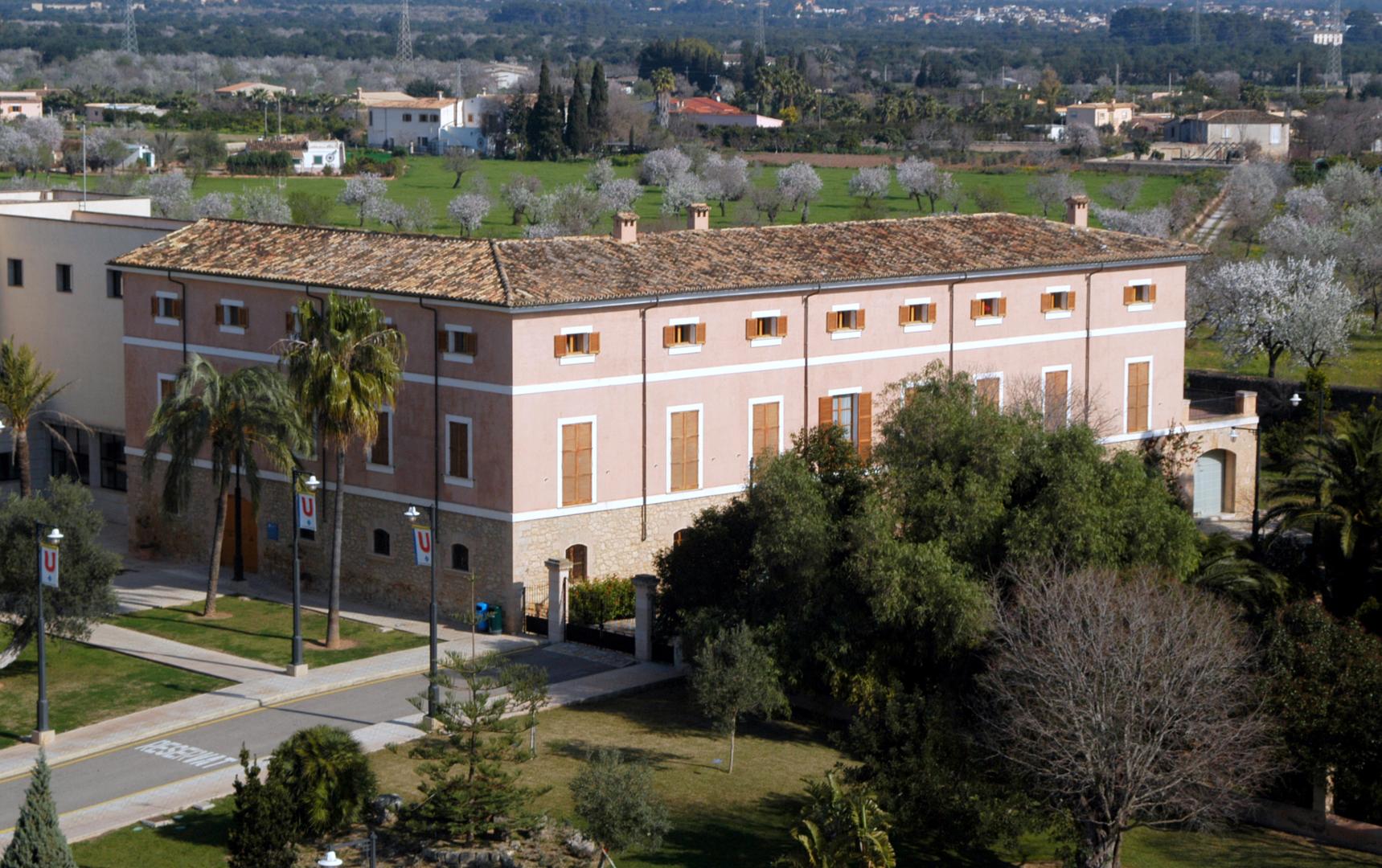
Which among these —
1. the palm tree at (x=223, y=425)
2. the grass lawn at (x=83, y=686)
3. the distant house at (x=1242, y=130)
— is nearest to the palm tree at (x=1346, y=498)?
the palm tree at (x=223, y=425)

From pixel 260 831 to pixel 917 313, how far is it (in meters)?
24.2

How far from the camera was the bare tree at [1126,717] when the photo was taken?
2806cm

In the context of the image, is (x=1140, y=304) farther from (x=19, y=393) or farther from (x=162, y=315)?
(x=19, y=393)

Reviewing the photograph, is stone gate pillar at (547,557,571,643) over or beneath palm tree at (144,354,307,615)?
A: beneath

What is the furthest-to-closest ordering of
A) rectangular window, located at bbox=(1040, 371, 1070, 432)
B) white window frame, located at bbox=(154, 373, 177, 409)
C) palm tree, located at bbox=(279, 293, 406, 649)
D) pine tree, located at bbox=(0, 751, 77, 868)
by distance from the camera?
white window frame, located at bbox=(154, 373, 177, 409), rectangular window, located at bbox=(1040, 371, 1070, 432), palm tree, located at bbox=(279, 293, 406, 649), pine tree, located at bbox=(0, 751, 77, 868)

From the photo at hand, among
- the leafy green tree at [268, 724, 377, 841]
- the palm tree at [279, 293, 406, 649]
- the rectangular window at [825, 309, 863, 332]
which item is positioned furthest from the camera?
the rectangular window at [825, 309, 863, 332]

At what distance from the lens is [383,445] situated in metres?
42.7

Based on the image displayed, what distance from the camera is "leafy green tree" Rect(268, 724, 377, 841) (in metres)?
28.3

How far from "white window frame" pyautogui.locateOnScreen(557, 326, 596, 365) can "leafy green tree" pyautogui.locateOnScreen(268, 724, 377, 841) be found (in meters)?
13.2

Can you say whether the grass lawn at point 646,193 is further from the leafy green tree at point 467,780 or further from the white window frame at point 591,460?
the leafy green tree at point 467,780

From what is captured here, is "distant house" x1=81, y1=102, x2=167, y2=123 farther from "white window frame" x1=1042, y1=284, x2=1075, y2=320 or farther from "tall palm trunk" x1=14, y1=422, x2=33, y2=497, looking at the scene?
"white window frame" x1=1042, y1=284, x2=1075, y2=320

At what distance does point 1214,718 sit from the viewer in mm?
29000

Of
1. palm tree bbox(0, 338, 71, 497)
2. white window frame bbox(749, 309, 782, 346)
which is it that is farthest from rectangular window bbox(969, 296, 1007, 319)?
palm tree bbox(0, 338, 71, 497)

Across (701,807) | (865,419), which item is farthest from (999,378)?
(701,807)
